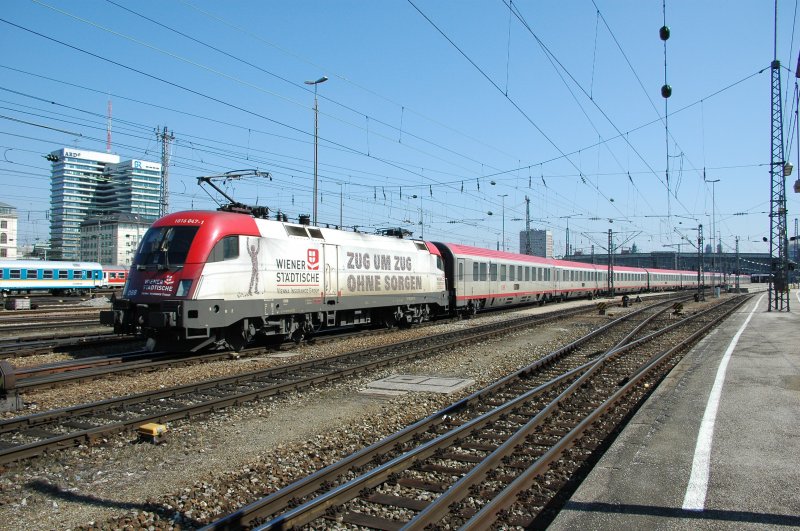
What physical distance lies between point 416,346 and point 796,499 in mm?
12422

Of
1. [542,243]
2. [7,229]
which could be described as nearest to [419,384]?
[542,243]

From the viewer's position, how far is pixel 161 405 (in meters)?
9.30

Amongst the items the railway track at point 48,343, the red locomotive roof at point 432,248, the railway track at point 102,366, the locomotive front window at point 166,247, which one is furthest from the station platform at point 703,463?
the railway track at point 48,343

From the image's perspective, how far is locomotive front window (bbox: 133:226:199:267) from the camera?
13328 millimetres

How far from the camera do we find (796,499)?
4.92 metres

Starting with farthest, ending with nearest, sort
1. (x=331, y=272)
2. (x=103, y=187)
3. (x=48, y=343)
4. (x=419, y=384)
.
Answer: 1. (x=103, y=187)
2. (x=331, y=272)
3. (x=48, y=343)
4. (x=419, y=384)

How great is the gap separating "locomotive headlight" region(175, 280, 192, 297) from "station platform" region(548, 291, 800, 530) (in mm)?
9689

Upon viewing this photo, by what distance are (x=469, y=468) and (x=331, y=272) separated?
11.7 meters

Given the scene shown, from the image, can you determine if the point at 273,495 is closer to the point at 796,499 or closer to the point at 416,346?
the point at 796,499

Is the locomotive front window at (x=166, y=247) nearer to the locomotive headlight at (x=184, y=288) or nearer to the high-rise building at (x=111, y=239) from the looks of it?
the locomotive headlight at (x=184, y=288)

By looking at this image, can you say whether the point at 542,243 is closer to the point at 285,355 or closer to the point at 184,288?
the point at 285,355

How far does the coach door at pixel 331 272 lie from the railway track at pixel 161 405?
3.24 m

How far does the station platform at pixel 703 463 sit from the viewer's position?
15.1 ft

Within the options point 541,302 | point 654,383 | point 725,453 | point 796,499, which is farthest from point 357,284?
point 541,302
